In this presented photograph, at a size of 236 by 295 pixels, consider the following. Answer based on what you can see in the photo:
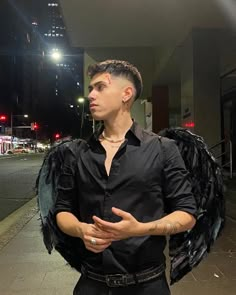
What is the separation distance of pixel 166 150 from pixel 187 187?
0.65 ft

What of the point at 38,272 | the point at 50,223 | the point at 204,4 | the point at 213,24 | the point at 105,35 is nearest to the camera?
the point at 50,223

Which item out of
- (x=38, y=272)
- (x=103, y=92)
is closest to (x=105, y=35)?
(x=38, y=272)

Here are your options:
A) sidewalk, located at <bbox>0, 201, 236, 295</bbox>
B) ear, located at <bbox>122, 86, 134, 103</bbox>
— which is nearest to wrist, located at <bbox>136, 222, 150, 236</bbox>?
ear, located at <bbox>122, 86, 134, 103</bbox>

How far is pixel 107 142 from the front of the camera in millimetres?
2256

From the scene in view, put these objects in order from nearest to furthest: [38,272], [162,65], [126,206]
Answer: [126,206] → [38,272] → [162,65]

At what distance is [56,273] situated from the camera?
5.80 meters

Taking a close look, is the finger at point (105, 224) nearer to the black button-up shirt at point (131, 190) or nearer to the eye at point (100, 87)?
the black button-up shirt at point (131, 190)

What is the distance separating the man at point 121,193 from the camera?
80.7 inches

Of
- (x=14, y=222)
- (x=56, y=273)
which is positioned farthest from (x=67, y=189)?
(x=14, y=222)

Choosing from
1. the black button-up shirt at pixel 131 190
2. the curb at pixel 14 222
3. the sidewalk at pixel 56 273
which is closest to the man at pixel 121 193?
the black button-up shirt at pixel 131 190

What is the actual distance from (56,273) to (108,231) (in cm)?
421

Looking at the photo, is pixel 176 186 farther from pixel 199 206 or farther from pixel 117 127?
pixel 117 127

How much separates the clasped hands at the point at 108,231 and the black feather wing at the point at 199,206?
0.55 meters

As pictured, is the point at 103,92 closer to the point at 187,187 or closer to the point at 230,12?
the point at 187,187
